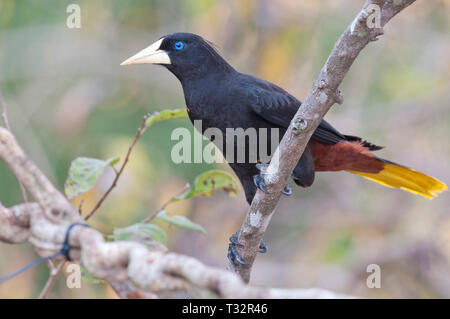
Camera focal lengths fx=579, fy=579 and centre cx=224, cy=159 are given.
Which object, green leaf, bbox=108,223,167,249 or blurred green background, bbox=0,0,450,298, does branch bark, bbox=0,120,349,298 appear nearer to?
green leaf, bbox=108,223,167,249

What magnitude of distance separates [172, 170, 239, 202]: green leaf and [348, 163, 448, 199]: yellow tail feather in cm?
112

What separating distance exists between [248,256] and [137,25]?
4.24 meters

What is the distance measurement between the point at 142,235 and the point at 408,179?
193 cm

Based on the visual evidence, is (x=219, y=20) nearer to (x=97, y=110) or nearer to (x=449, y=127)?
(x=97, y=110)

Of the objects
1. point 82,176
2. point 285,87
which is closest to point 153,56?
point 82,176

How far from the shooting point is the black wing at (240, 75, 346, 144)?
9.10 ft

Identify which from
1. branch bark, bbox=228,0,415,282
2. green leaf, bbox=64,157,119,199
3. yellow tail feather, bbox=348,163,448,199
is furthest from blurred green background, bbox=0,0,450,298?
branch bark, bbox=228,0,415,282

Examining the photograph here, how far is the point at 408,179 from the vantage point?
11.2 feet

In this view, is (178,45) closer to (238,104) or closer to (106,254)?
(238,104)

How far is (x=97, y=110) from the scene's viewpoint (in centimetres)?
545

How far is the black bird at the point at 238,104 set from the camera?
8.98ft

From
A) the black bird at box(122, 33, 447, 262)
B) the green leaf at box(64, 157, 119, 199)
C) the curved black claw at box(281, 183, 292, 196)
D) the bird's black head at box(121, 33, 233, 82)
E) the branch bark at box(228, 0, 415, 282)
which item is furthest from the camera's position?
the bird's black head at box(121, 33, 233, 82)
